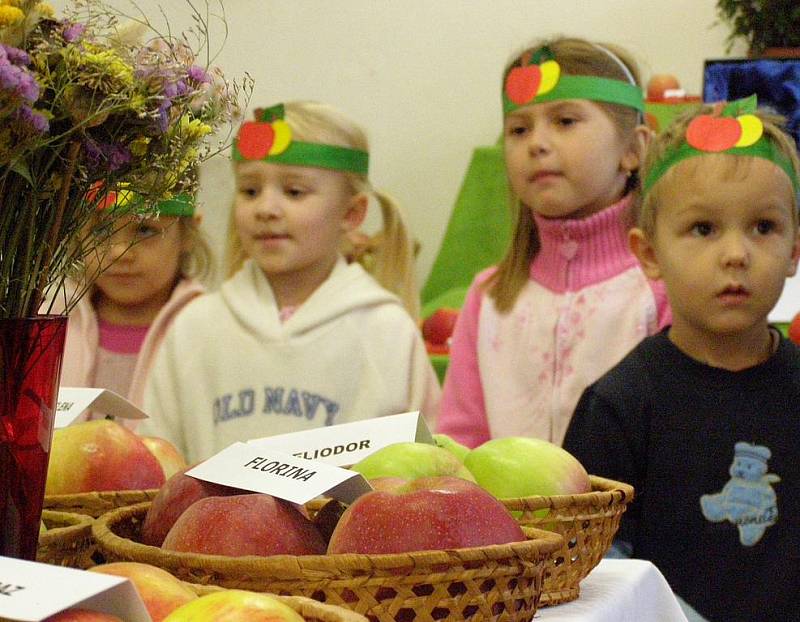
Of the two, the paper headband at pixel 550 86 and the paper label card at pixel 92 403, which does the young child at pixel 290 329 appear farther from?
the paper label card at pixel 92 403

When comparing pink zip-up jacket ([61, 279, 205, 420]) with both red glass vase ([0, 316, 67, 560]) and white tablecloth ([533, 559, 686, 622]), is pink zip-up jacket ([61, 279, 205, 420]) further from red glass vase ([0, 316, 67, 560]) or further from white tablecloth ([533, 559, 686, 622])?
red glass vase ([0, 316, 67, 560])

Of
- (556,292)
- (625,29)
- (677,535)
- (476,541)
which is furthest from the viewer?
(625,29)

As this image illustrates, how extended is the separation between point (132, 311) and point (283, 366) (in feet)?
1.58

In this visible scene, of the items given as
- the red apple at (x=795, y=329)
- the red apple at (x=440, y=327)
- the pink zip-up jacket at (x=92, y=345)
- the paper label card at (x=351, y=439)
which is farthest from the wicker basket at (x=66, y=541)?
the red apple at (x=440, y=327)

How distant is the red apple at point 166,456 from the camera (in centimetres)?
116

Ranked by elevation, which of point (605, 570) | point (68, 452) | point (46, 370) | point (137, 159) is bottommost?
point (605, 570)

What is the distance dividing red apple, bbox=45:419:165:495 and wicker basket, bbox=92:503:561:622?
28 centimetres

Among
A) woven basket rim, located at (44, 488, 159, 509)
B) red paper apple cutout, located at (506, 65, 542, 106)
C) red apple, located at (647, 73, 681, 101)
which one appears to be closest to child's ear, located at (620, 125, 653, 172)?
red paper apple cutout, located at (506, 65, 542, 106)

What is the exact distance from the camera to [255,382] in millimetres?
2562

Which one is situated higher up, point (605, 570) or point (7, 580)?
point (7, 580)

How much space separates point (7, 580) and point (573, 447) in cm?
124

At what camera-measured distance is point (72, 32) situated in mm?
767

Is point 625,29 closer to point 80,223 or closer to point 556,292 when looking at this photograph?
point 556,292

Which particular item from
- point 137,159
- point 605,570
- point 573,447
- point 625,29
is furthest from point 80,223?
point 625,29
